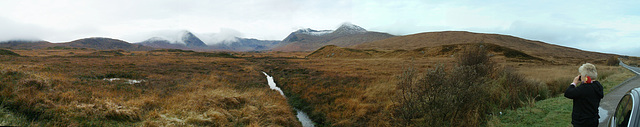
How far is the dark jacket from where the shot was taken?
446 centimetres

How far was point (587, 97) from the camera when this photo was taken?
4512 millimetres

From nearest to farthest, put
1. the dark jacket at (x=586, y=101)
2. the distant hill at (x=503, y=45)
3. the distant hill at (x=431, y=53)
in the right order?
the dark jacket at (x=586, y=101), the distant hill at (x=431, y=53), the distant hill at (x=503, y=45)

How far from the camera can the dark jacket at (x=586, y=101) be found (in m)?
4.46

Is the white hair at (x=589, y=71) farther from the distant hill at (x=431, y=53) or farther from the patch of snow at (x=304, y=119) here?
the distant hill at (x=431, y=53)

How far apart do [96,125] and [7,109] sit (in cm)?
210

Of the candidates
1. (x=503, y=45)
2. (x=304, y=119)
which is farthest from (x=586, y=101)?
(x=503, y=45)

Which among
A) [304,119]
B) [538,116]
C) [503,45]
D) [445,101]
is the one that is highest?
[503,45]

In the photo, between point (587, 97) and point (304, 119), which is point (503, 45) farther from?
point (587, 97)

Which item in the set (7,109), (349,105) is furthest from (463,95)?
(7,109)

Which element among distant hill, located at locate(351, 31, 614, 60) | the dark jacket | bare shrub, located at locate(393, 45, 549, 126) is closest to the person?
the dark jacket

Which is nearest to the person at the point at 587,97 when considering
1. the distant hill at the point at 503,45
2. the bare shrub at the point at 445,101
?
the bare shrub at the point at 445,101

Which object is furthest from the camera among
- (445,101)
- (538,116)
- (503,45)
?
(503,45)

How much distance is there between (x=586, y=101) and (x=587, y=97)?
164 millimetres

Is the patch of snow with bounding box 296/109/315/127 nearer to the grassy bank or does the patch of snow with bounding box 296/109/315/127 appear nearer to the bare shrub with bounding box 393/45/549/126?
the bare shrub with bounding box 393/45/549/126
